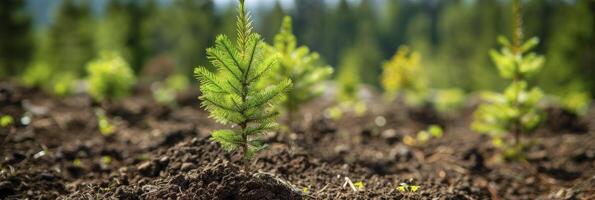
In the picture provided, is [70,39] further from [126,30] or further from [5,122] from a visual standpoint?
[5,122]

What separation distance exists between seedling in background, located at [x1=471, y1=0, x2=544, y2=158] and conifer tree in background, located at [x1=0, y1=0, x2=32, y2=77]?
27.1 m

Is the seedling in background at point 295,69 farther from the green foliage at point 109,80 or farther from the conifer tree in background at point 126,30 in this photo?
the conifer tree in background at point 126,30

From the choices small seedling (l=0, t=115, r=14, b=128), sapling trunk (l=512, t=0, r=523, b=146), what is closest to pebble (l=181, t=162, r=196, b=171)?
small seedling (l=0, t=115, r=14, b=128)

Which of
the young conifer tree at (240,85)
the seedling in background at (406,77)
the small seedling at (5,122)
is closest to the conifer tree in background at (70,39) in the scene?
the seedling in background at (406,77)

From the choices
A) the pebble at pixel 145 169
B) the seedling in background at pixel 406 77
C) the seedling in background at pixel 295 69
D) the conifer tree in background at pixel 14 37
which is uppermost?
the conifer tree in background at pixel 14 37

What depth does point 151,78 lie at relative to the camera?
1013 inches

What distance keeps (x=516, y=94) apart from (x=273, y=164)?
3536 mm

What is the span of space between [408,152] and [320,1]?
177 feet

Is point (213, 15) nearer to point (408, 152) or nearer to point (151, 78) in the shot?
point (151, 78)

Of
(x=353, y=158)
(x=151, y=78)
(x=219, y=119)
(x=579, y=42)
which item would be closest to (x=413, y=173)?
(x=353, y=158)

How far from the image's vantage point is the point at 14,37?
1067 inches

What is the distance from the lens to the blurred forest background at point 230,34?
2578 cm

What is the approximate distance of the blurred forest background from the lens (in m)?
25.8

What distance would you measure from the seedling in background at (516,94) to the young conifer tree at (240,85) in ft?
12.6
